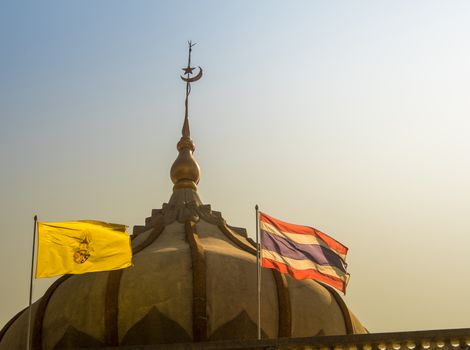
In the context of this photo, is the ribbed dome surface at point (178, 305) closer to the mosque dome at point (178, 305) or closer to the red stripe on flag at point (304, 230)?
the mosque dome at point (178, 305)

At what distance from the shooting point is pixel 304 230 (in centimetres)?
1825

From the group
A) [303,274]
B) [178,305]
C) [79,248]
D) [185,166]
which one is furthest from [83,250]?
[185,166]

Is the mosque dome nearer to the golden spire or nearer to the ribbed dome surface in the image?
the ribbed dome surface

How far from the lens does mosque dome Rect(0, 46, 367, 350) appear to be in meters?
19.0

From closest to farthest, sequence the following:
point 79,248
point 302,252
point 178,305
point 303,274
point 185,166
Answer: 1. point 79,248
2. point 303,274
3. point 302,252
4. point 178,305
5. point 185,166

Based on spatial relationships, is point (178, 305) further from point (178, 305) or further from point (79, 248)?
point (79, 248)

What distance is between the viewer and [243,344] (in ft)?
44.5

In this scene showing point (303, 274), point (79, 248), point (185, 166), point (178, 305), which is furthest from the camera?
point (185, 166)

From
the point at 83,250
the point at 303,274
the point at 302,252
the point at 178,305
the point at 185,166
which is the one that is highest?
the point at 185,166

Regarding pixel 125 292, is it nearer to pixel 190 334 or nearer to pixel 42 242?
pixel 190 334

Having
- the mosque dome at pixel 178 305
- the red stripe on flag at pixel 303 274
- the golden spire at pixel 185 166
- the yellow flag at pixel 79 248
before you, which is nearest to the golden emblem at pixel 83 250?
the yellow flag at pixel 79 248

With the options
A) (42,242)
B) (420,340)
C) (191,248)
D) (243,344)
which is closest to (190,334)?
(191,248)

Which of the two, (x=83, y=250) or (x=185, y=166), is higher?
(x=185, y=166)

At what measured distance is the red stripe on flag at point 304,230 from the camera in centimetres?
1773
